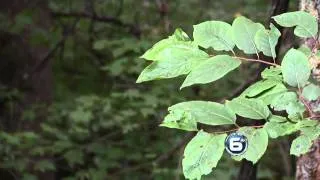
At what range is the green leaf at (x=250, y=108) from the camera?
3.43 feet

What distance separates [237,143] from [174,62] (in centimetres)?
20

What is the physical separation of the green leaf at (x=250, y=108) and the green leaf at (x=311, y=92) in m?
0.08

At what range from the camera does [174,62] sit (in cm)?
103

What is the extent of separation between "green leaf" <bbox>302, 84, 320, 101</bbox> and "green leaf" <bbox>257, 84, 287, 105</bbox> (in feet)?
0.14

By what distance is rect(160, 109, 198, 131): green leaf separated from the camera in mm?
1024

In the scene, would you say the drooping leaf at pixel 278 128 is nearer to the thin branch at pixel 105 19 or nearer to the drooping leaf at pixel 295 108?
the drooping leaf at pixel 295 108

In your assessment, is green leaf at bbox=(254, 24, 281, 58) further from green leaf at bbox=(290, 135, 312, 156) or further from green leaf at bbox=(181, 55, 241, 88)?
green leaf at bbox=(290, 135, 312, 156)

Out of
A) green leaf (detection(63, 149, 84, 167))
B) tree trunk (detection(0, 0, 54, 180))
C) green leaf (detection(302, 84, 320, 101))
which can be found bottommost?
green leaf (detection(63, 149, 84, 167))

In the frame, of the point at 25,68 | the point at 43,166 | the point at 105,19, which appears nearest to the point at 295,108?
the point at 43,166

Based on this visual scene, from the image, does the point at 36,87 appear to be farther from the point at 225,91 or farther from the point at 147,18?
the point at 225,91

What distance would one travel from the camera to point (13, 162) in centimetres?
336

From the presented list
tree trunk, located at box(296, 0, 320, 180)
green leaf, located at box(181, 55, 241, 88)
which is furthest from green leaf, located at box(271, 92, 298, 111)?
tree trunk, located at box(296, 0, 320, 180)

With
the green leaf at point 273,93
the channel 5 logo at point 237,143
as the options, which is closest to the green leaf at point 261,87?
the green leaf at point 273,93

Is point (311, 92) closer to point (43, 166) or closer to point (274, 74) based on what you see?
point (274, 74)
